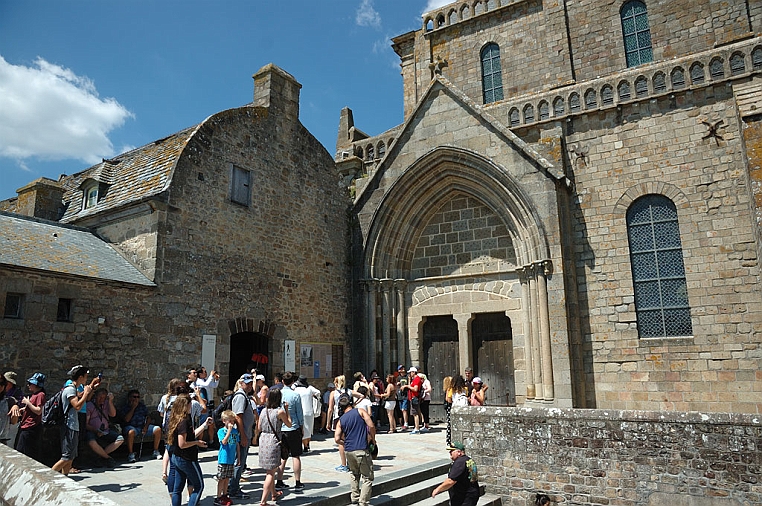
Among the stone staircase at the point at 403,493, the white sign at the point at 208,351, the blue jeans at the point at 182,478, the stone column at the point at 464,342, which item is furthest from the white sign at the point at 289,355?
the blue jeans at the point at 182,478

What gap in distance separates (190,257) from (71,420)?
166 inches

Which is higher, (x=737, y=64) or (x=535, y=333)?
(x=737, y=64)

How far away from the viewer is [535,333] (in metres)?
11.9

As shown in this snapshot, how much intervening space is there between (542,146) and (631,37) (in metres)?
4.89

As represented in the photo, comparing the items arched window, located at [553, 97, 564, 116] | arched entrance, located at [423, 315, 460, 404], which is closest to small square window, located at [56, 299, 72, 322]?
→ arched entrance, located at [423, 315, 460, 404]

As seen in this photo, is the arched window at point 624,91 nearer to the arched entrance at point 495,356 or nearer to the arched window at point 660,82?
the arched window at point 660,82

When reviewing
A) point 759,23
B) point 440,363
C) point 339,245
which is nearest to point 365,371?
point 440,363

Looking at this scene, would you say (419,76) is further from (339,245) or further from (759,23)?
(759,23)

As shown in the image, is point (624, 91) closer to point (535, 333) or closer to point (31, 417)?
point (535, 333)

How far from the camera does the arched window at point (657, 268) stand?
447 inches

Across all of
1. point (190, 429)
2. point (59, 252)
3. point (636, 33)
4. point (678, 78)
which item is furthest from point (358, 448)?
point (636, 33)

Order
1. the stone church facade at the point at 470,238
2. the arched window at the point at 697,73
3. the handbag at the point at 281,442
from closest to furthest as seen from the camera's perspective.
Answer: the handbag at the point at 281,442, the stone church facade at the point at 470,238, the arched window at the point at 697,73

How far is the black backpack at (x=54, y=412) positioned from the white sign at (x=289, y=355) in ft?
18.1

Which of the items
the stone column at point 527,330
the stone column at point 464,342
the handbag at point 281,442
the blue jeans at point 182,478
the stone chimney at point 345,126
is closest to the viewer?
the blue jeans at point 182,478
